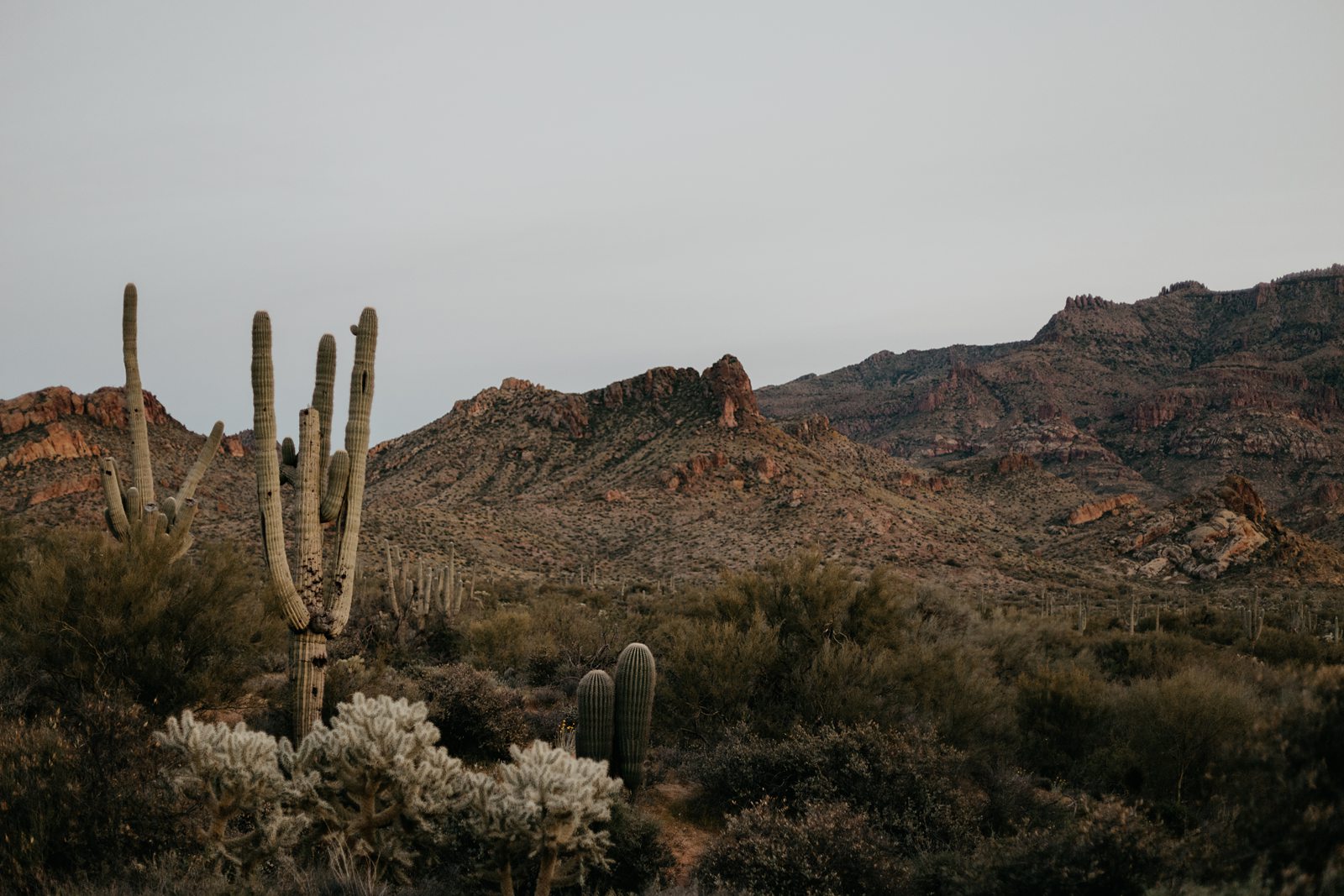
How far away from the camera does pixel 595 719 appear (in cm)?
870

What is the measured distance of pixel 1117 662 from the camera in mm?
18250

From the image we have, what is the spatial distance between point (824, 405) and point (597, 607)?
319 ft

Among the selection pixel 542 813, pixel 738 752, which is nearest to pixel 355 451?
pixel 542 813

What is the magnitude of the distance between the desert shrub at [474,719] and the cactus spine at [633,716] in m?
2.23

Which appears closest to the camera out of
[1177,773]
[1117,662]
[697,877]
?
[697,877]

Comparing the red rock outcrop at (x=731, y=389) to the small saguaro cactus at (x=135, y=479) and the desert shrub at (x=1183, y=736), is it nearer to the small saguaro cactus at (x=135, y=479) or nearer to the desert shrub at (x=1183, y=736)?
the small saguaro cactus at (x=135, y=479)

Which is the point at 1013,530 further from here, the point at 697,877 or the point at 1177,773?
the point at 697,877

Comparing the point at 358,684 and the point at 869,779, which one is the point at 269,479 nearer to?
the point at 358,684

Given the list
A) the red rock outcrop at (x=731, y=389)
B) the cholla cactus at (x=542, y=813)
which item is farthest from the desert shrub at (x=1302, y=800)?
the red rock outcrop at (x=731, y=389)

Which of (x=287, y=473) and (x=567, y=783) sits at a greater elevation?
(x=287, y=473)

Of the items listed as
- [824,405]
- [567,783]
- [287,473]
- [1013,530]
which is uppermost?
[824,405]

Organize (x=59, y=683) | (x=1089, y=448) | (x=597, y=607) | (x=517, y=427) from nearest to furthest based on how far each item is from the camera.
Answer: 1. (x=59, y=683)
2. (x=597, y=607)
3. (x=517, y=427)
4. (x=1089, y=448)

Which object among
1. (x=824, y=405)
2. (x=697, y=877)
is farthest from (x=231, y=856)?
(x=824, y=405)

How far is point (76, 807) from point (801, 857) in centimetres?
568
